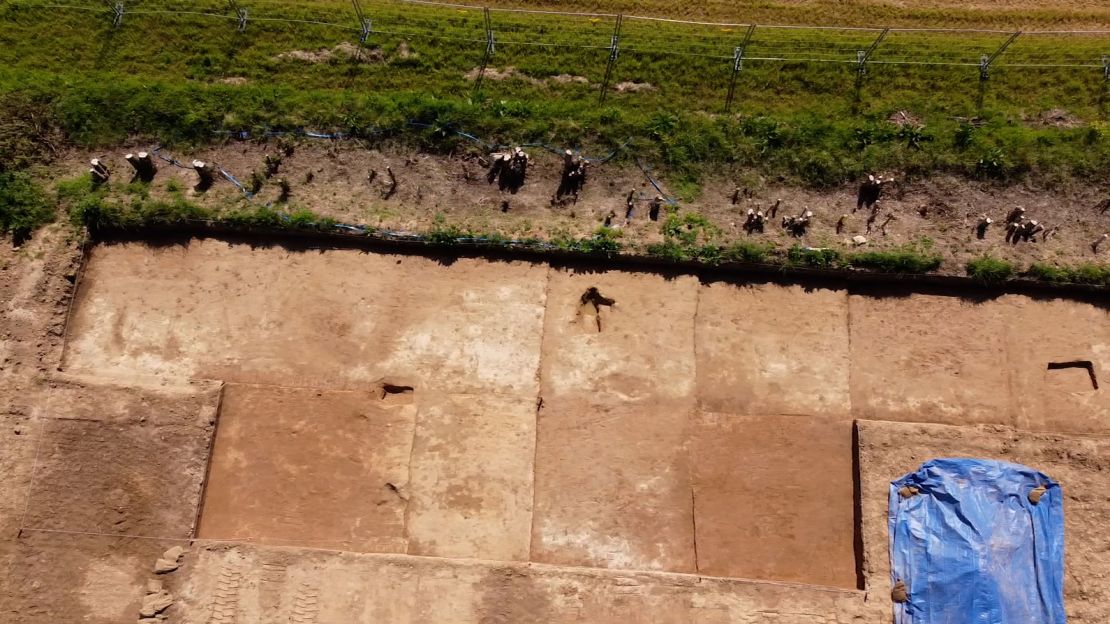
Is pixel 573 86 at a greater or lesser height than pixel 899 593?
greater

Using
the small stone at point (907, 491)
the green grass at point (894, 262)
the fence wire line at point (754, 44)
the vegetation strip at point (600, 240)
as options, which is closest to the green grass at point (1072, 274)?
the vegetation strip at point (600, 240)

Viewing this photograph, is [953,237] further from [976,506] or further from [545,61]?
[545,61]

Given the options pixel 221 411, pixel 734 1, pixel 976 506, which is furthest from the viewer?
pixel 734 1

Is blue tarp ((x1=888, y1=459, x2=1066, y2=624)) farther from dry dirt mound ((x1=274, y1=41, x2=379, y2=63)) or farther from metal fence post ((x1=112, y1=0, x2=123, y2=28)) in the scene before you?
metal fence post ((x1=112, y1=0, x2=123, y2=28))

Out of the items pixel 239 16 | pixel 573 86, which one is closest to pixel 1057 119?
pixel 573 86

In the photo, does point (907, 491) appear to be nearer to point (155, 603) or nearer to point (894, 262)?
point (894, 262)

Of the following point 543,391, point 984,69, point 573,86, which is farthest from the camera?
point 573,86

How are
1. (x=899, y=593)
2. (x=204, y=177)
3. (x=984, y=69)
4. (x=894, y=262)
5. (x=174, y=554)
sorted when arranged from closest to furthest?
(x=899, y=593), (x=174, y=554), (x=894, y=262), (x=204, y=177), (x=984, y=69)

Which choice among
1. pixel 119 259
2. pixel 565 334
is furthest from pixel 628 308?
pixel 119 259
